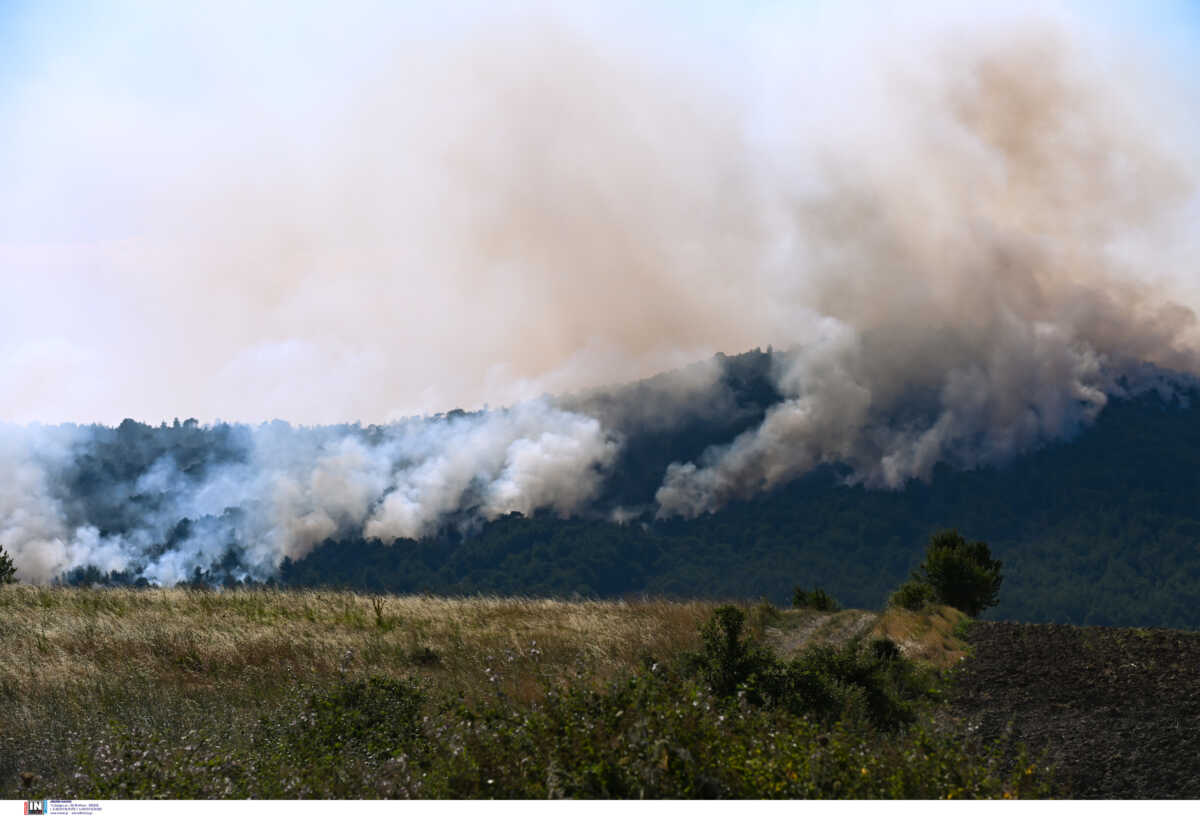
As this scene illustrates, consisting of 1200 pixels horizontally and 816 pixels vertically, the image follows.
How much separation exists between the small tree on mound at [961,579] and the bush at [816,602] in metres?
4.26

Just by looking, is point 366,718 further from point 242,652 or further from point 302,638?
point 302,638

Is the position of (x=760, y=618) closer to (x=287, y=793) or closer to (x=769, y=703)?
(x=769, y=703)

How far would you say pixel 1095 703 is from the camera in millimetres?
13805

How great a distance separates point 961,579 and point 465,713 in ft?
83.2

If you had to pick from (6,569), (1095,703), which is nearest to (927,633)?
(1095,703)

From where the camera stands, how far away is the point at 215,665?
632 inches

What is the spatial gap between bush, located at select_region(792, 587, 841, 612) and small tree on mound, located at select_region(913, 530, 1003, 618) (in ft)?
14.0

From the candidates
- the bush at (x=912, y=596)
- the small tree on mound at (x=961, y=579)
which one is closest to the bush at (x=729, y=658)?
the bush at (x=912, y=596)

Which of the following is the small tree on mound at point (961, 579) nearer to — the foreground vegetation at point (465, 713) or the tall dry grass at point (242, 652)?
the tall dry grass at point (242, 652)

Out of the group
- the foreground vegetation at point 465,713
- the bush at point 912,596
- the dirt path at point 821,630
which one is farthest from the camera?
the bush at point 912,596

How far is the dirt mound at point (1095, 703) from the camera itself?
10.7 metres

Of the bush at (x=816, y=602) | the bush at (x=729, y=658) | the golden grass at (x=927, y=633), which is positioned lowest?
the bush at (x=816, y=602)

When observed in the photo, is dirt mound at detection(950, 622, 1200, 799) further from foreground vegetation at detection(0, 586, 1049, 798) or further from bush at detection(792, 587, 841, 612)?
bush at detection(792, 587, 841, 612)

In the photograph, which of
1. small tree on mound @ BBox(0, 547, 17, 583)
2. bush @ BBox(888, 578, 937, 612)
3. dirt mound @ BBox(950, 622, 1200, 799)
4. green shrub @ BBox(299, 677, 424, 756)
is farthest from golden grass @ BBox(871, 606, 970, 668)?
small tree on mound @ BBox(0, 547, 17, 583)
